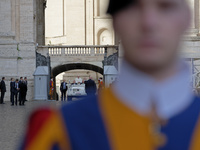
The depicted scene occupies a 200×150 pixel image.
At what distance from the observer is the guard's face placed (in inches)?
39.2

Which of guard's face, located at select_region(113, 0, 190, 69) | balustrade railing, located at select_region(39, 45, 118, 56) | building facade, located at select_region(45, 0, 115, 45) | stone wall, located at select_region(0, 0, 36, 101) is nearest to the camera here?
guard's face, located at select_region(113, 0, 190, 69)

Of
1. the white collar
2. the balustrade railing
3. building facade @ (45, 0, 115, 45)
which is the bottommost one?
the white collar

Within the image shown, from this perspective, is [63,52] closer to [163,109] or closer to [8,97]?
[8,97]

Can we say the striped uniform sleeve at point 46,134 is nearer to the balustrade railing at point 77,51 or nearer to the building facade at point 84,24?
the balustrade railing at point 77,51

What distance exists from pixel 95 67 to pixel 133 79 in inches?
1238

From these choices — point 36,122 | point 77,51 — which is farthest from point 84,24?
point 36,122

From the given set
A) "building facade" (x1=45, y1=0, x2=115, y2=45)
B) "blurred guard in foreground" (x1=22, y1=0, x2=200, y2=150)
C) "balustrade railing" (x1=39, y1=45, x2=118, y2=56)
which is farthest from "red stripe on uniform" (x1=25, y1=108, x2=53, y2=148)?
"building facade" (x1=45, y1=0, x2=115, y2=45)

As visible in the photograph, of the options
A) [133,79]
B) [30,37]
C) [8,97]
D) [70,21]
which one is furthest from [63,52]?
[133,79]

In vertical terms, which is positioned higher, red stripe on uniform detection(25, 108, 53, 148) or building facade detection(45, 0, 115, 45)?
building facade detection(45, 0, 115, 45)

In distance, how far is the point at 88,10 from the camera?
45.4m

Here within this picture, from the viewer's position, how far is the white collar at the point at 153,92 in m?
1.02

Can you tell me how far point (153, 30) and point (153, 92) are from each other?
0.43 feet

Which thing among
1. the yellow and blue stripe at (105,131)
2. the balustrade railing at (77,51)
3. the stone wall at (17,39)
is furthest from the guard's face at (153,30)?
the balustrade railing at (77,51)

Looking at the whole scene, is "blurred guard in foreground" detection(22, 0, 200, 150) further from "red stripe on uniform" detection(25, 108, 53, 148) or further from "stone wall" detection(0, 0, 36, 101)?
"stone wall" detection(0, 0, 36, 101)
